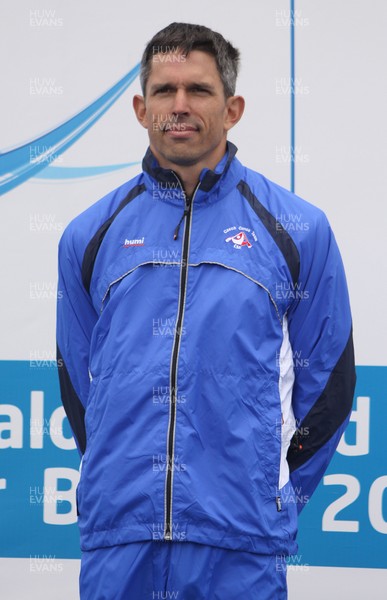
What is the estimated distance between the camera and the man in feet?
6.07

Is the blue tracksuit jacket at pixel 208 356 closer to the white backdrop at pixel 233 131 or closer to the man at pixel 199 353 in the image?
the man at pixel 199 353

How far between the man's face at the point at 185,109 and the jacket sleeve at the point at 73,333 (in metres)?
0.30

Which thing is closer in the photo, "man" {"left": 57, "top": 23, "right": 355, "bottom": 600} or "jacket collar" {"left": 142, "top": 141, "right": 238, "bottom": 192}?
"man" {"left": 57, "top": 23, "right": 355, "bottom": 600}

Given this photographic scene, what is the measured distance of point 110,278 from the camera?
78.4 inches

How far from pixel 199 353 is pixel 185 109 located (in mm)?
494

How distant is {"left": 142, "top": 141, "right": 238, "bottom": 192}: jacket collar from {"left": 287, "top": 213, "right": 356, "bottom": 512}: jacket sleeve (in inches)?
8.9

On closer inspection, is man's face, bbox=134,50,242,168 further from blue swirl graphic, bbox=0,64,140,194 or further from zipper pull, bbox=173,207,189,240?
blue swirl graphic, bbox=0,64,140,194

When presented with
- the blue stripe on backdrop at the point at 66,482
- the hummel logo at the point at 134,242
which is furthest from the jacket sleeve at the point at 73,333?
the blue stripe on backdrop at the point at 66,482

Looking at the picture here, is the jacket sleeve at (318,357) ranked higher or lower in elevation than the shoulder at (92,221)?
lower

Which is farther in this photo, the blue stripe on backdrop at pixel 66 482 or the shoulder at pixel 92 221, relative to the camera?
the blue stripe on backdrop at pixel 66 482

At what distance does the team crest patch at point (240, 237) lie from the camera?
1.96m

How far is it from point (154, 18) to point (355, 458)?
1437 millimetres

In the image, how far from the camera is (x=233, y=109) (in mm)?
2086

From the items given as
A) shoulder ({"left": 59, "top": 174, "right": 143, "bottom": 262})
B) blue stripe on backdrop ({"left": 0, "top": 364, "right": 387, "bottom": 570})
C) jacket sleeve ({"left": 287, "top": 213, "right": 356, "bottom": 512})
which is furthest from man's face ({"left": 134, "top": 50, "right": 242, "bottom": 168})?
blue stripe on backdrop ({"left": 0, "top": 364, "right": 387, "bottom": 570})
